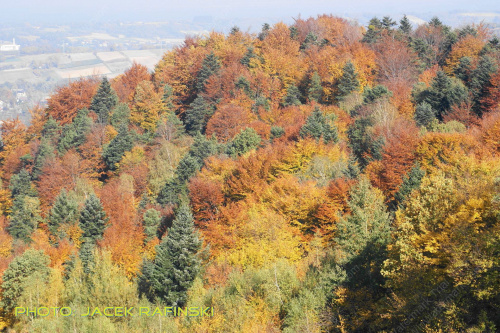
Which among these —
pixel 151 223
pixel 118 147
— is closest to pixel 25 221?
pixel 118 147

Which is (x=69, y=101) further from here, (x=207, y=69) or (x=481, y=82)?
(x=481, y=82)

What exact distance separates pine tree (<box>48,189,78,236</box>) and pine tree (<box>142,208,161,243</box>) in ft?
30.0

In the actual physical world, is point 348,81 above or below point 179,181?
above

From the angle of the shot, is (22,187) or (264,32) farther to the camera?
(264,32)

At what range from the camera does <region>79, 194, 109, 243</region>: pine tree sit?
126 ft

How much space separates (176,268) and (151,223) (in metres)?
11.6

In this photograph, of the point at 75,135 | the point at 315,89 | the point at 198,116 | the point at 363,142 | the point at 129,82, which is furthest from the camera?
the point at 129,82

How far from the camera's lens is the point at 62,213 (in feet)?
140

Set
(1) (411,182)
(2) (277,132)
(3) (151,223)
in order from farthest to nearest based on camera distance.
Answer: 1. (2) (277,132)
2. (3) (151,223)
3. (1) (411,182)

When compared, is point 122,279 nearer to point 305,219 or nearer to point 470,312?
point 305,219

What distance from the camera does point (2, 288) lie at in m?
29.2

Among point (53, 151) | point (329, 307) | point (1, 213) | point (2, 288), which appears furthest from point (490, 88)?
point (1, 213)

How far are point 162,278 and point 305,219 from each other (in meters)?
10.0

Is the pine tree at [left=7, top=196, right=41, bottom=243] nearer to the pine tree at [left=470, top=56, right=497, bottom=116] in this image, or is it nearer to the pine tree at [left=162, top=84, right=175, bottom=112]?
the pine tree at [left=162, top=84, right=175, bottom=112]
